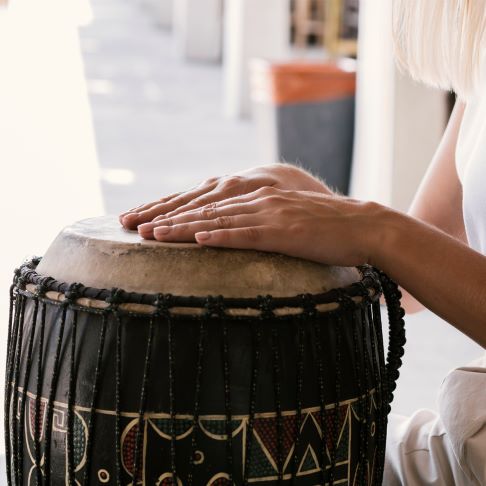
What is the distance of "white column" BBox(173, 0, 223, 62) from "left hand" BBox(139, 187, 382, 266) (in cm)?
884

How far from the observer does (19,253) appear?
127 inches

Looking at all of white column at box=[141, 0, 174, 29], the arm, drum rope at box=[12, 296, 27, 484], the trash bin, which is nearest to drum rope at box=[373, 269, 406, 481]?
the arm

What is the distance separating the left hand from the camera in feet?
3.51

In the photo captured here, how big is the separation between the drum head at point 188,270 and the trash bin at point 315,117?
3.28 m

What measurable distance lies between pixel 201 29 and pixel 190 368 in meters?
9.08

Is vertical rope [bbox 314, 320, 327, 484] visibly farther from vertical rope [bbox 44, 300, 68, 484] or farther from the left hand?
vertical rope [bbox 44, 300, 68, 484]

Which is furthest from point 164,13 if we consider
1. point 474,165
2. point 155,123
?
point 474,165

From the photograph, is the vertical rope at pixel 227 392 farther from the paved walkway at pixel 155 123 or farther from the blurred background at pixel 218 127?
the paved walkway at pixel 155 123

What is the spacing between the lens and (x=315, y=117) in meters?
4.38

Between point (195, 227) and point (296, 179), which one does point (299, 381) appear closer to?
point (195, 227)

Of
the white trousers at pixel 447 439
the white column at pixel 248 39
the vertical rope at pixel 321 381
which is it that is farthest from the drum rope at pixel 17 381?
the white column at pixel 248 39

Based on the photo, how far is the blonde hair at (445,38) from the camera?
137 centimetres

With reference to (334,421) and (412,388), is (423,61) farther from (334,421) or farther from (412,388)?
(412,388)

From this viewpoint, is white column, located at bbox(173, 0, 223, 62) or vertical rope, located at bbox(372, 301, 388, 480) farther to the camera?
white column, located at bbox(173, 0, 223, 62)
